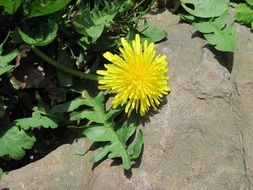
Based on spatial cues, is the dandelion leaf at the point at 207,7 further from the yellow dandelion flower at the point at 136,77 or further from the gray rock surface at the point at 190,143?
the yellow dandelion flower at the point at 136,77

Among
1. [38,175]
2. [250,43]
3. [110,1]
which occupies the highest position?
[110,1]

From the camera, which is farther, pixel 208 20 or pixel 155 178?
pixel 208 20

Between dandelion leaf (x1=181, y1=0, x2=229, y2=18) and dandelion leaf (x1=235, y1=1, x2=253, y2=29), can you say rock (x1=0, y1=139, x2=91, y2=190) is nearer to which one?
dandelion leaf (x1=181, y1=0, x2=229, y2=18)

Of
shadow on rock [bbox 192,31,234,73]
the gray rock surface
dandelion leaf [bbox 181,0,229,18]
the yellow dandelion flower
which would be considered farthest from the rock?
dandelion leaf [bbox 181,0,229,18]

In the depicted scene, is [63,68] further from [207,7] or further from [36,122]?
[207,7]

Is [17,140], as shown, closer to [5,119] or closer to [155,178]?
[5,119]

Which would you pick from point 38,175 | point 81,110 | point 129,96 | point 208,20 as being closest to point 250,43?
point 208,20
